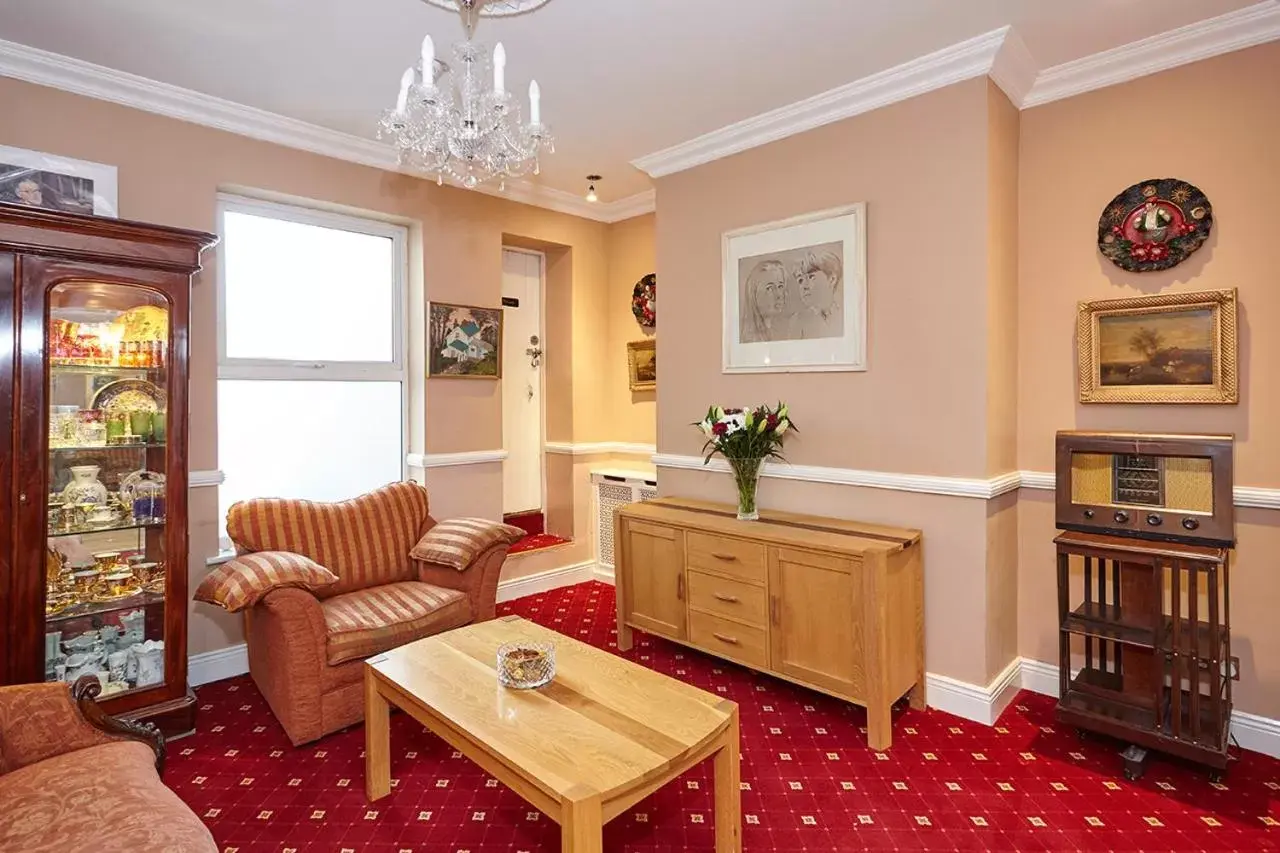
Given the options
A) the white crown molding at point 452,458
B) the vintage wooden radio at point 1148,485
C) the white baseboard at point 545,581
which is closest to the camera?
the vintage wooden radio at point 1148,485

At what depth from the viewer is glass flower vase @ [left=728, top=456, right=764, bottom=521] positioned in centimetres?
338

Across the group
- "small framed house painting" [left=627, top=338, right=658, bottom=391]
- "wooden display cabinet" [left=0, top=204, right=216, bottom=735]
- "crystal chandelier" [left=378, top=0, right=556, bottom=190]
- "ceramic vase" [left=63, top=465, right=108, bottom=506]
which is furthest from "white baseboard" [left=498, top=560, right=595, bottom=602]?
"crystal chandelier" [left=378, top=0, right=556, bottom=190]

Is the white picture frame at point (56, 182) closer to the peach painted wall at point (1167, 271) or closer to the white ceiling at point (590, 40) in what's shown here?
the white ceiling at point (590, 40)

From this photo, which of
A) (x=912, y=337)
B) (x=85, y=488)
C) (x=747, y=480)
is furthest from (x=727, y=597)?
(x=85, y=488)

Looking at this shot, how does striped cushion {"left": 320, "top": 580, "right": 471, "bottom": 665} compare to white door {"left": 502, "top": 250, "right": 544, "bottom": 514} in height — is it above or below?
below

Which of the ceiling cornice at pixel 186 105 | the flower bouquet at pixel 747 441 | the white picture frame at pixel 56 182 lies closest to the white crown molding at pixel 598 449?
the flower bouquet at pixel 747 441

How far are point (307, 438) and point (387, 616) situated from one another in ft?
4.67

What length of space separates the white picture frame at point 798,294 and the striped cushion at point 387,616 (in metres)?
1.88

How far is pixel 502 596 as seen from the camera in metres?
4.58

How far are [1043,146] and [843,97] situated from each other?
0.91 m

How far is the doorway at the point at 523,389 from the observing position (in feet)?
16.2

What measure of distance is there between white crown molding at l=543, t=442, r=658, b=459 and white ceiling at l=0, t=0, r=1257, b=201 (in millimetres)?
2343

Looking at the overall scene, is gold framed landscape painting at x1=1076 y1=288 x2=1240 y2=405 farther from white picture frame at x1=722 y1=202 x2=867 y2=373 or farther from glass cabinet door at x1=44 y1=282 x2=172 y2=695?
glass cabinet door at x1=44 y1=282 x2=172 y2=695

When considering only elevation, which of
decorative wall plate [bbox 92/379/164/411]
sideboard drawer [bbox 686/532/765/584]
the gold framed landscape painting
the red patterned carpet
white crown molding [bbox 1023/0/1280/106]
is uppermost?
white crown molding [bbox 1023/0/1280/106]
